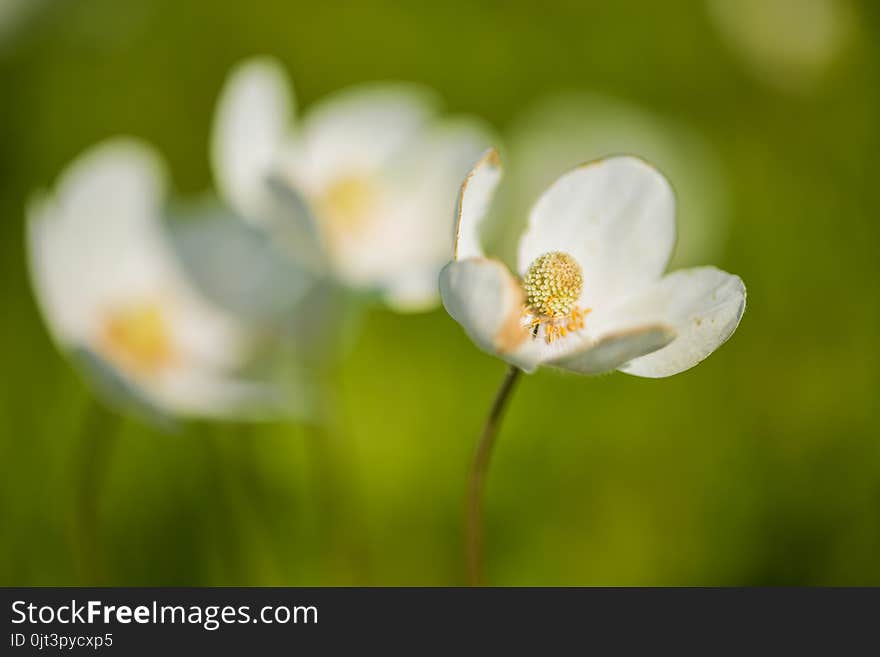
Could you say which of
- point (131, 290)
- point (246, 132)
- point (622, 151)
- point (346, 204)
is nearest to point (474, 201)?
point (246, 132)

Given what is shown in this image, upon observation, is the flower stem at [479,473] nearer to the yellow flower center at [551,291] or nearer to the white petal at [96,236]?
the yellow flower center at [551,291]

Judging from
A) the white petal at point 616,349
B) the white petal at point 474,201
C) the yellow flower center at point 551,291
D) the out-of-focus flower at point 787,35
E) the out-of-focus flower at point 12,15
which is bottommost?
the white petal at point 616,349

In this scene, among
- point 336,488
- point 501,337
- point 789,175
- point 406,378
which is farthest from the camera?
point 789,175

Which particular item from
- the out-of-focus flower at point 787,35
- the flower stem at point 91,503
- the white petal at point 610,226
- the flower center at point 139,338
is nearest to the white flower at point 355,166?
the flower center at point 139,338

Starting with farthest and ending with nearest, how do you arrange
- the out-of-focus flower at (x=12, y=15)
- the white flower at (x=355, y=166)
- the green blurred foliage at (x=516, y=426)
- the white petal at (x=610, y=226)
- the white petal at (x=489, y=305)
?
the out-of-focus flower at (x=12, y=15), the green blurred foliage at (x=516, y=426), the white flower at (x=355, y=166), the white petal at (x=610, y=226), the white petal at (x=489, y=305)

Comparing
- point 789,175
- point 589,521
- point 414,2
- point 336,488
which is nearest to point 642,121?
point 789,175

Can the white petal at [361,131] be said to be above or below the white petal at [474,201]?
above

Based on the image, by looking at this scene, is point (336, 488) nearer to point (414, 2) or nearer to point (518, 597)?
point (518, 597)
